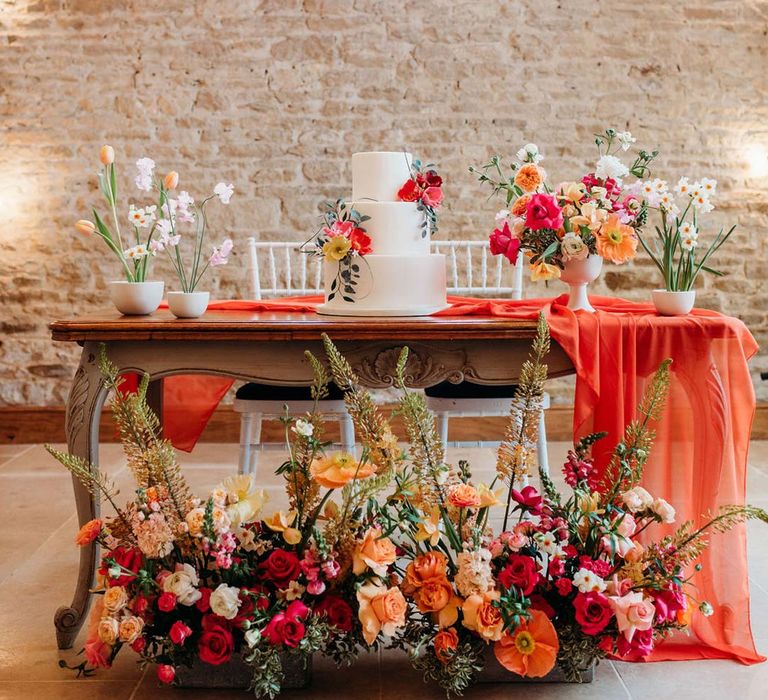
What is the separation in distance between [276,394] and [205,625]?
1122 millimetres

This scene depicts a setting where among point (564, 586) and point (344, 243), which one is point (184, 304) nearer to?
point (344, 243)

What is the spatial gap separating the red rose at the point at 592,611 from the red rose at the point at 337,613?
468 mm

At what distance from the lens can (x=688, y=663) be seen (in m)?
2.15

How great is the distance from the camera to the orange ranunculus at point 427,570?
6.31ft

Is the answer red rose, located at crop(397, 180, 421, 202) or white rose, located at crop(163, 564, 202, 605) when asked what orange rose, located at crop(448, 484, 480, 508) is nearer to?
white rose, located at crop(163, 564, 202, 605)

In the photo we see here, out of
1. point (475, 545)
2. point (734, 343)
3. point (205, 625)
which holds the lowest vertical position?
point (205, 625)

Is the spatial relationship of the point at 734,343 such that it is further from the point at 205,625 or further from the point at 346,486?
the point at 205,625

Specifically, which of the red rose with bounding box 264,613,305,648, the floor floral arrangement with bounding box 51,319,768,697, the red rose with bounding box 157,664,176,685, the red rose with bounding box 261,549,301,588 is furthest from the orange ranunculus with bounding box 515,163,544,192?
the red rose with bounding box 157,664,176,685

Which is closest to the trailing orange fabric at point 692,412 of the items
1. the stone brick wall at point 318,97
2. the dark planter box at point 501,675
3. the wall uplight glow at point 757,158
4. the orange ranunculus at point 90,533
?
the dark planter box at point 501,675

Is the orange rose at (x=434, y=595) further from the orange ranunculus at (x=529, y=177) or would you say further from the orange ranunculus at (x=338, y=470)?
the orange ranunculus at (x=529, y=177)

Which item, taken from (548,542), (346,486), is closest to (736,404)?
(548,542)

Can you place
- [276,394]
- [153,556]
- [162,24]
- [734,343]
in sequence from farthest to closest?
[162,24], [276,394], [734,343], [153,556]

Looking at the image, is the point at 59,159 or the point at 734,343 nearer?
the point at 734,343

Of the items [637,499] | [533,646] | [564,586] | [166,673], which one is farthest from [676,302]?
[166,673]
